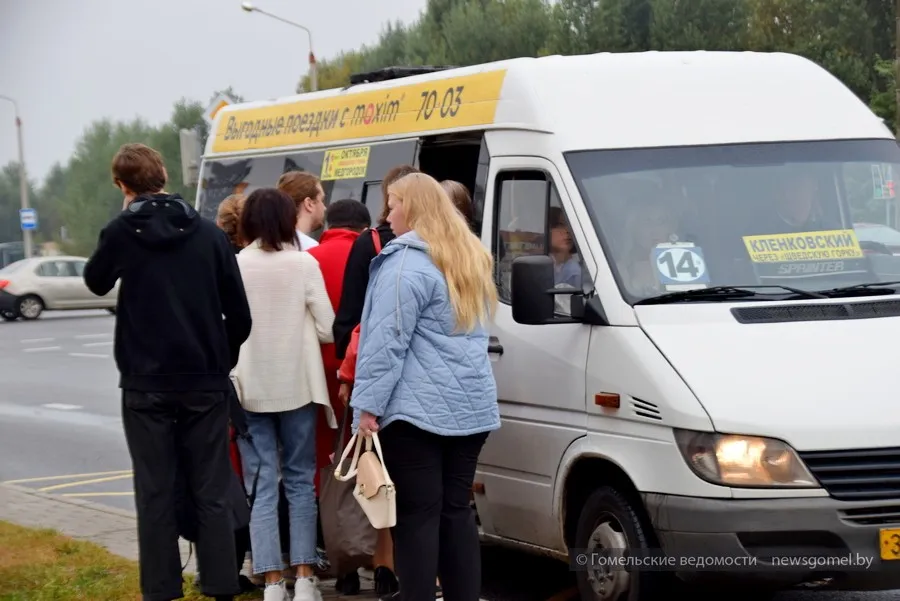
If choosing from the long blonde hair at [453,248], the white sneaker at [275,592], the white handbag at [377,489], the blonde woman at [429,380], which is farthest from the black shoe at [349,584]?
the long blonde hair at [453,248]

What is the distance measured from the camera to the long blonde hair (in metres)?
5.69

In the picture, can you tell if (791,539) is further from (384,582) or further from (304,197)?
(304,197)

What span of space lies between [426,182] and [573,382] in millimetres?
1083

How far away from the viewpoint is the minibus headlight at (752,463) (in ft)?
17.7

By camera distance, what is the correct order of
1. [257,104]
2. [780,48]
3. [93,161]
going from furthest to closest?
[93,161] → [780,48] → [257,104]

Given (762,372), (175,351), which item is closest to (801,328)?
(762,372)

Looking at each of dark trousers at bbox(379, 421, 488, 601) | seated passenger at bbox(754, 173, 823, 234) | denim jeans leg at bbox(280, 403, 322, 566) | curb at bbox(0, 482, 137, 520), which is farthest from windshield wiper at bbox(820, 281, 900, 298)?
curb at bbox(0, 482, 137, 520)

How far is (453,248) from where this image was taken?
18.8ft

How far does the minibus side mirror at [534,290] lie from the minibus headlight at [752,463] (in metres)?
0.86

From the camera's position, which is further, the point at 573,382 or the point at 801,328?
the point at 573,382

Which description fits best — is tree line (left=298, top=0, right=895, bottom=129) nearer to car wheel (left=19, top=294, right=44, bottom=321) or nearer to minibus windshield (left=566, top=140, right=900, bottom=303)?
car wheel (left=19, top=294, right=44, bottom=321)

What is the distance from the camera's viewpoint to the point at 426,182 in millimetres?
5832

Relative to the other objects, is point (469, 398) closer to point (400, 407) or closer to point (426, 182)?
point (400, 407)

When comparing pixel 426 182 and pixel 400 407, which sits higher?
pixel 426 182
